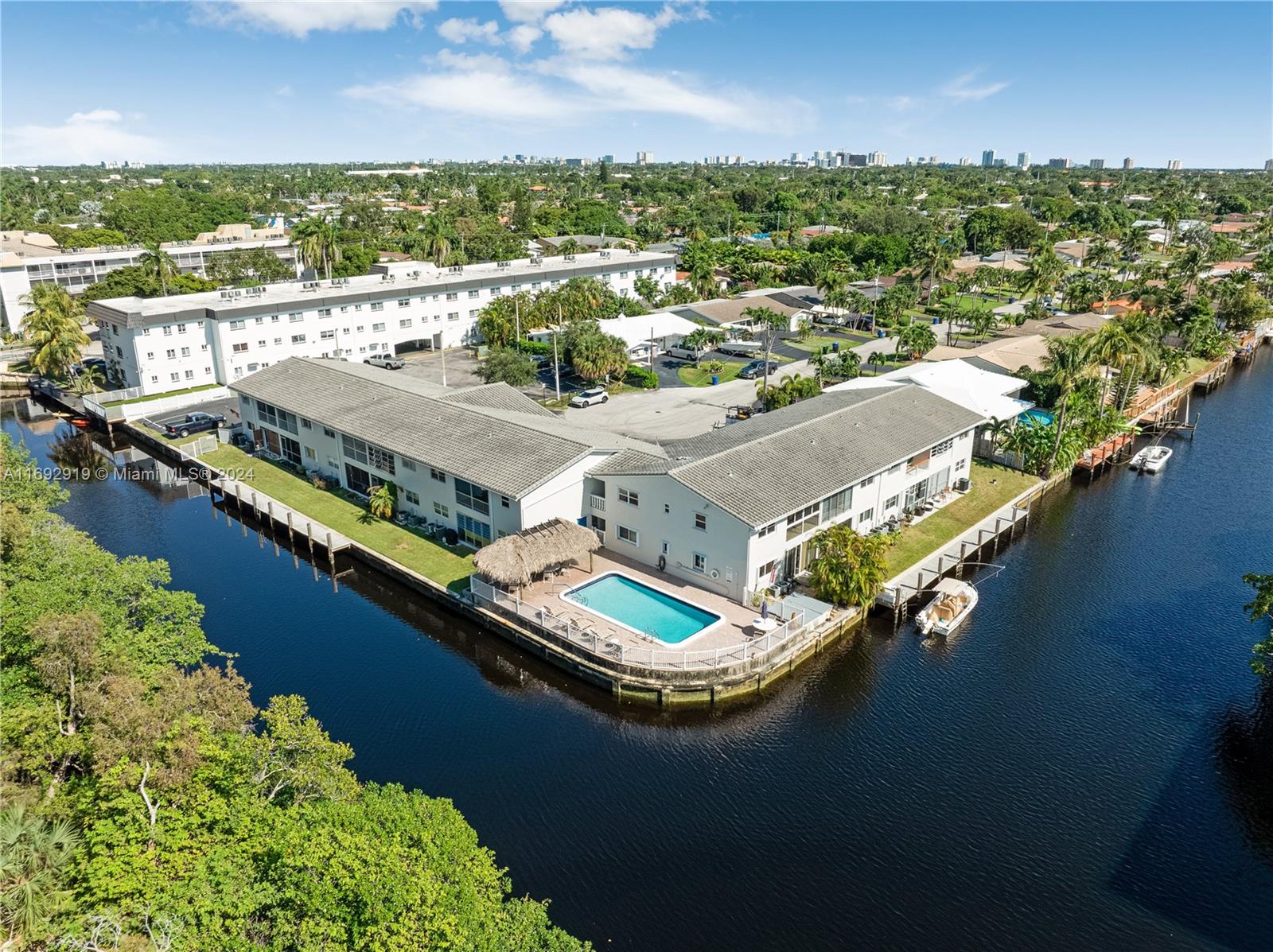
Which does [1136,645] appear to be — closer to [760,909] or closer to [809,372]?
[760,909]

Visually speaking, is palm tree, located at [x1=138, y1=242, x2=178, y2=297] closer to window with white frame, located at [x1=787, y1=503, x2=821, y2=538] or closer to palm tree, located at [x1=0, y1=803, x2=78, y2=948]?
window with white frame, located at [x1=787, y1=503, x2=821, y2=538]

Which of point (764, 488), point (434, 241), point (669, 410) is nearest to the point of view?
point (764, 488)

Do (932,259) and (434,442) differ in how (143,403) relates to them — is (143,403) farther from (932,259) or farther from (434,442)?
(932,259)

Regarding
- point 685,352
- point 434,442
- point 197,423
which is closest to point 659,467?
point 434,442

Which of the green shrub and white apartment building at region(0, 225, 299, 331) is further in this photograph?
white apartment building at region(0, 225, 299, 331)

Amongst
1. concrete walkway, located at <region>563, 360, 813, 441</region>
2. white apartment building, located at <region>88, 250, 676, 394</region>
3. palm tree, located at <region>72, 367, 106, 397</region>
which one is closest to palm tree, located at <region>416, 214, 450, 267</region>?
white apartment building, located at <region>88, 250, 676, 394</region>

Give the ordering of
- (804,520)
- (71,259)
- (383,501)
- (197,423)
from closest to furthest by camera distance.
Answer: (804,520) → (383,501) → (197,423) → (71,259)

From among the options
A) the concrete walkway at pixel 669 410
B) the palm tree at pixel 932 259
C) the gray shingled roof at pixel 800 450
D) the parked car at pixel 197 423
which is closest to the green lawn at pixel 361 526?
the parked car at pixel 197 423
